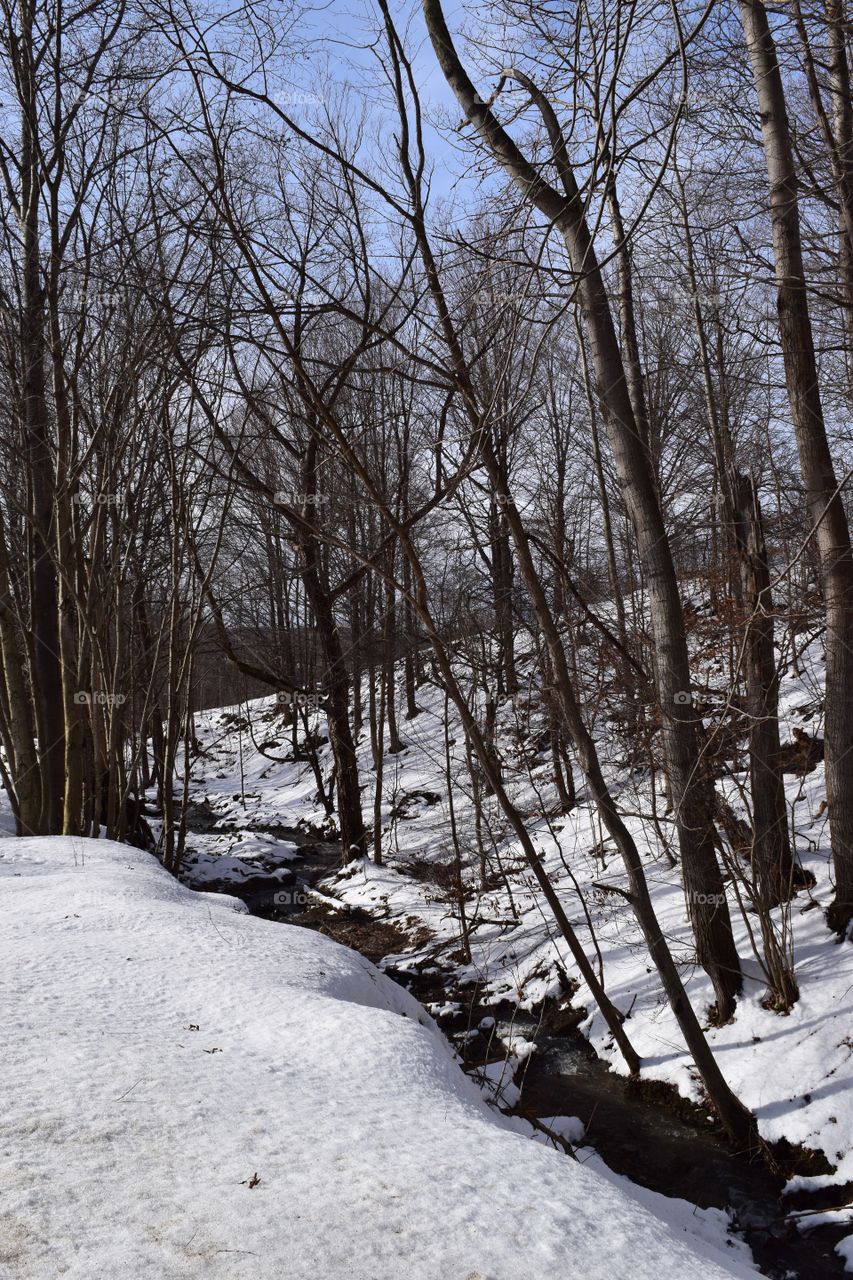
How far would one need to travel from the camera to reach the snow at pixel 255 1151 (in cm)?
178

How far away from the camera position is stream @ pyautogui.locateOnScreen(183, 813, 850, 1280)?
5.02m

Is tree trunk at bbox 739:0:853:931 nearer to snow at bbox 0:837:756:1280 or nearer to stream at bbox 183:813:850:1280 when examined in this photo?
stream at bbox 183:813:850:1280

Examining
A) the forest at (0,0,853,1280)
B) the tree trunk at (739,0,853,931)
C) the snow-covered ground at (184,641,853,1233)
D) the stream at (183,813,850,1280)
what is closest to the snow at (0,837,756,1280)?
the forest at (0,0,853,1280)

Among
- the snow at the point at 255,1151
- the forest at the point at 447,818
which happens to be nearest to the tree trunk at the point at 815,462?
the forest at the point at 447,818

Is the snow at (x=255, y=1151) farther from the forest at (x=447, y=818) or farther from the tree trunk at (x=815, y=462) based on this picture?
the tree trunk at (x=815, y=462)

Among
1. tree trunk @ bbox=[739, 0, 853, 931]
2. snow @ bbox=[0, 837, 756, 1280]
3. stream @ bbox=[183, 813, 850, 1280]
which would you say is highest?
tree trunk @ bbox=[739, 0, 853, 931]

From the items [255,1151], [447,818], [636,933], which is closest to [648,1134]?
[636,933]

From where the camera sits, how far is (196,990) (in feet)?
11.7

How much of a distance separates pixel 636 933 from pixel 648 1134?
9.21ft

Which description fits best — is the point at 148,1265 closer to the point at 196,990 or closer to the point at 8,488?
the point at 196,990

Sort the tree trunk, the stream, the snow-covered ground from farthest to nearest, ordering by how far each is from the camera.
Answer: the tree trunk → the snow-covered ground → the stream

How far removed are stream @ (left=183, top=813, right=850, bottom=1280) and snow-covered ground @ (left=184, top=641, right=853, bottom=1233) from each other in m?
0.20

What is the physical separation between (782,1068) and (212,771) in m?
20.8

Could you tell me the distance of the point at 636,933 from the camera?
890cm
